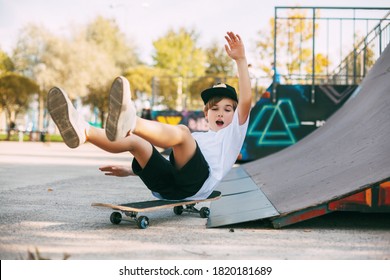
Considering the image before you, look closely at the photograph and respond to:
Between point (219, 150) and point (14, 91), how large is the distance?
31166mm

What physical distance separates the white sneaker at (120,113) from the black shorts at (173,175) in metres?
0.64

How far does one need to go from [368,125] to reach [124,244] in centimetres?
306

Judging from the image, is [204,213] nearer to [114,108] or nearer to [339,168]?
[339,168]

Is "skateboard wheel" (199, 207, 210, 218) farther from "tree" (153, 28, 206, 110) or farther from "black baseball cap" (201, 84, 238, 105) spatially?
"tree" (153, 28, 206, 110)

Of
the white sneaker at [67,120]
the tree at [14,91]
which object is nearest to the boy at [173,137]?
the white sneaker at [67,120]

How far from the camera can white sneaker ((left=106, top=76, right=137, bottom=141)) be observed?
10.3 ft

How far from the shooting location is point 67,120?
3.30 meters

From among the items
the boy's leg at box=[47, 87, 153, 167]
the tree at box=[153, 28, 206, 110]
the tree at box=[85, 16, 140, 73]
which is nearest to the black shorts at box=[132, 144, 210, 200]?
the boy's leg at box=[47, 87, 153, 167]

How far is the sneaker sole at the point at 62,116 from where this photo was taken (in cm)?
328

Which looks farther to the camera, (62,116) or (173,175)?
(173,175)

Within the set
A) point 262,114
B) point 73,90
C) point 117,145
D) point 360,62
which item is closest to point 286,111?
point 262,114

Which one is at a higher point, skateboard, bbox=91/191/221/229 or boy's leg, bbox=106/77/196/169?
boy's leg, bbox=106/77/196/169

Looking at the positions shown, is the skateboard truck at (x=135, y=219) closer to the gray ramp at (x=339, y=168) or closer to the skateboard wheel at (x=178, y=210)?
the gray ramp at (x=339, y=168)

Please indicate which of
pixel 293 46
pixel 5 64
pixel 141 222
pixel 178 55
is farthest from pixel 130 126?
pixel 178 55
